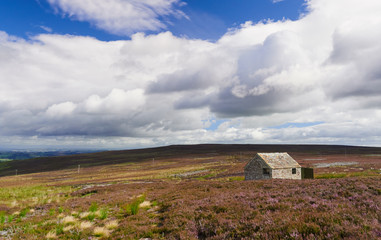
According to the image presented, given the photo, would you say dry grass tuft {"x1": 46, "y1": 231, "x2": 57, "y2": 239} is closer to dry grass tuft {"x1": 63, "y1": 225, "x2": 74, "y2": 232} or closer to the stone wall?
dry grass tuft {"x1": 63, "y1": 225, "x2": 74, "y2": 232}

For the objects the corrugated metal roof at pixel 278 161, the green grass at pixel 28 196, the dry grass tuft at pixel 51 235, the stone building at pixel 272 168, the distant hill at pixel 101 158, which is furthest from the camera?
the distant hill at pixel 101 158

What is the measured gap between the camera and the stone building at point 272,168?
1323 inches

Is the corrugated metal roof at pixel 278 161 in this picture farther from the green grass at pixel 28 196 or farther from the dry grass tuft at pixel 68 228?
the green grass at pixel 28 196

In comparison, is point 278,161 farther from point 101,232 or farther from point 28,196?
point 28,196

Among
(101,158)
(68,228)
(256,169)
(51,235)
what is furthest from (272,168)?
(101,158)

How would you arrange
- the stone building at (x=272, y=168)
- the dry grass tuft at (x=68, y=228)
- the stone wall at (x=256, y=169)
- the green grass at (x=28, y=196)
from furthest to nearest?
the stone wall at (x=256, y=169)
the stone building at (x=272, y=168)
the green grass at (x=28, y=196)
the dry grass tuft at (x=68, y=228)

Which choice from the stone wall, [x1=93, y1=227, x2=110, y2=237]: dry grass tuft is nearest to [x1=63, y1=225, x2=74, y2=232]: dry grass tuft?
[x1=93, y1=227, x2=110, y2=237]: dry grass tuft

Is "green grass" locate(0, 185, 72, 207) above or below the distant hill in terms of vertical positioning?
above

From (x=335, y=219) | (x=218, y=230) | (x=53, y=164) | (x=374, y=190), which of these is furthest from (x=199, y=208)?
(x=53, y=164)

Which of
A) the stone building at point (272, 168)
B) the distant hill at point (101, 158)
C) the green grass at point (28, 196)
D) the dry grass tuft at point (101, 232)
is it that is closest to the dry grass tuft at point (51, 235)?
the dry grass tuft at point (101, 232)

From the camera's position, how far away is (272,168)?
32906mm

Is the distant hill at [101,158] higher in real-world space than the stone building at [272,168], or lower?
lower

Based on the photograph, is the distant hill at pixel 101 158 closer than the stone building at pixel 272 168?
No

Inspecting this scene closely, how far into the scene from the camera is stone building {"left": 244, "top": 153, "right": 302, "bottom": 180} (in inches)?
1323
